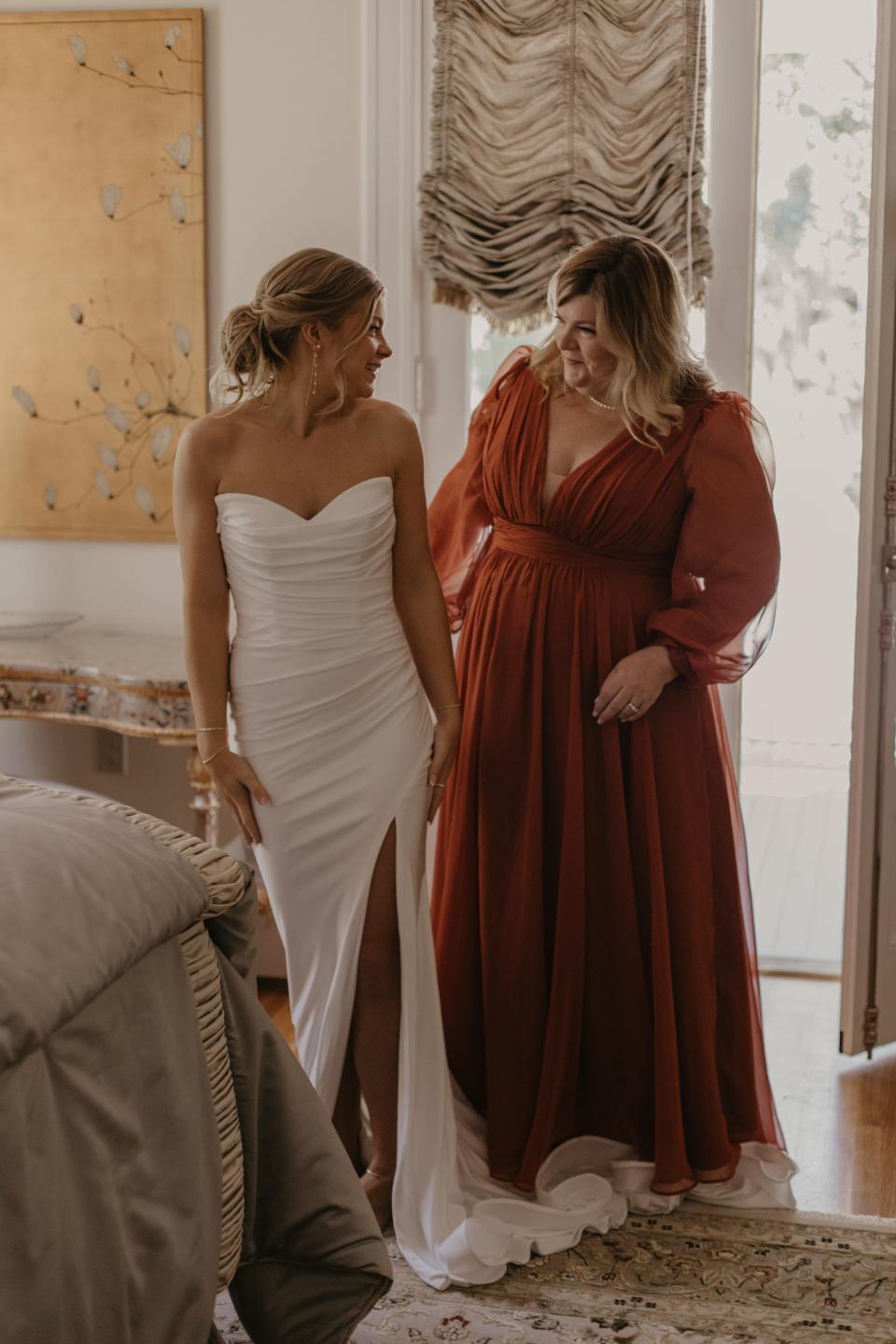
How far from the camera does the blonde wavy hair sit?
224cm

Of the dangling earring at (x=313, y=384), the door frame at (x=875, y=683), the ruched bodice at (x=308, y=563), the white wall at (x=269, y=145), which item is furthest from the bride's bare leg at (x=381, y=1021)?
the white wall at (x=269, y=145)

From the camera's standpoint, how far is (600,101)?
2998mm

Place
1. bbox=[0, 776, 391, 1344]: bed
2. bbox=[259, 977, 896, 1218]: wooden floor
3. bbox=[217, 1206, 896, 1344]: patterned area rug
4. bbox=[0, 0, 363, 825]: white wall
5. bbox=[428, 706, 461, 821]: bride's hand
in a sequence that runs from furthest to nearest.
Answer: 1. bbox=[0, 0, 363, 825]: white wall
2. bbox=[259, 977, 896, 1218]: wooden floor
3. bbox=[428, 706, 461, 821]: bride's hand
4. bbox=[217, 1206, 896, 1344]: patterned area rug
5. bbox=[0, 776, 391, 1344]: bed

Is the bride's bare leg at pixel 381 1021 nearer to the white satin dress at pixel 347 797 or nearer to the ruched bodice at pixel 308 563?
the white satin dress at pixel 347 797

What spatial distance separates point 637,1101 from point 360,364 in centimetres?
133

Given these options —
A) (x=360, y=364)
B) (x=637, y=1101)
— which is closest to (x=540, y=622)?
(x=360, y=364)

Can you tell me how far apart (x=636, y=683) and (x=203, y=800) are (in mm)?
1113

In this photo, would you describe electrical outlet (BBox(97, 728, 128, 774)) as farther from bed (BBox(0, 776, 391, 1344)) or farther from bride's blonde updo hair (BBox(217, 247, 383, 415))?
bed (BBox(0, 776, 391, 1344))

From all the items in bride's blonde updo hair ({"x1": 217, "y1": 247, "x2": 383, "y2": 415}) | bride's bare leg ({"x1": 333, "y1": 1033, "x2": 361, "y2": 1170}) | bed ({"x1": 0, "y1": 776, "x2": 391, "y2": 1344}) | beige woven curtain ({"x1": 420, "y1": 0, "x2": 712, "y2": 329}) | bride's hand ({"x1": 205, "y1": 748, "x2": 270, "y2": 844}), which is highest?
beige woven curtain ({"x1": 420, "y1": 0, "x2": 712, "y2": 329})

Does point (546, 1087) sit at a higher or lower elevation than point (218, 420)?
lower

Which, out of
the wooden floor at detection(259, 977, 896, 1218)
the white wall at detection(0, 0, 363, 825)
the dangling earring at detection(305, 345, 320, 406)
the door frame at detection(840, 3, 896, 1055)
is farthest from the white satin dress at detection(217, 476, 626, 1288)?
the white wall at detection(0, 0, 363, 825)

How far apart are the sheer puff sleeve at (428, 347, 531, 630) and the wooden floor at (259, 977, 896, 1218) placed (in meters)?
1.15

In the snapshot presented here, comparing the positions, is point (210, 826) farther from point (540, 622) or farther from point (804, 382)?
point (804, 382)

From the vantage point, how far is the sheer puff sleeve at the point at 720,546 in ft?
7.42
